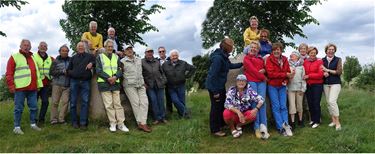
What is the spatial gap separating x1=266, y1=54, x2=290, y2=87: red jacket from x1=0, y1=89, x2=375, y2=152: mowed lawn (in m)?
1.17

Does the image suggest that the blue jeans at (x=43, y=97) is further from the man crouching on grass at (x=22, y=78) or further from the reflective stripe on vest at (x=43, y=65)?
the man crouching on grass at (x=22, y=78)

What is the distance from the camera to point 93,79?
10.4m

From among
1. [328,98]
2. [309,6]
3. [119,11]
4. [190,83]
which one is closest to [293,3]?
[309,6]

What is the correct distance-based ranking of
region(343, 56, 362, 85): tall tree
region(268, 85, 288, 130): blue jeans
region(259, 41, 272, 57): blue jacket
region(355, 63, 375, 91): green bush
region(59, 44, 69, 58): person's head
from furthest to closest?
region(343, 56, 362, 85): tall tree, region(355, 63, 375, 91): green bush, region(259, 41, 272, 57): blue jacket, region(59, 44, 69, 58): person's head, region(268, 85, 288, 130): blue jeans

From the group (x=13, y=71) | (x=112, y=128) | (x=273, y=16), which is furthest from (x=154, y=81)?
(x=273, y=16)

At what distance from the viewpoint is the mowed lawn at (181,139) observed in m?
8.47

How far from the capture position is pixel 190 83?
25.5 meters

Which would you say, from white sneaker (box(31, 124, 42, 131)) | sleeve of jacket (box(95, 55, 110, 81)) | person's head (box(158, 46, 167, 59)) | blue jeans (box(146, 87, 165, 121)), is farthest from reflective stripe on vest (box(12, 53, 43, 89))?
person's head (box(158, 46, 167, 59))

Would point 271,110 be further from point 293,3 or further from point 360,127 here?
point 293,3

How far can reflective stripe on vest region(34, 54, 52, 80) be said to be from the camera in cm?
1022

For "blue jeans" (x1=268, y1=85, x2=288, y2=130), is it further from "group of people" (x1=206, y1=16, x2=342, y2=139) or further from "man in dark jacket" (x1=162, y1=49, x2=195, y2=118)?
"man in dark jacket" (x1=162, y1=49, x2=195, y2=118)

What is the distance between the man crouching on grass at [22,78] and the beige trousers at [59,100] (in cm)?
68

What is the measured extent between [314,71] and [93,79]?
5.32m

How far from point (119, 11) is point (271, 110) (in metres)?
9.10
